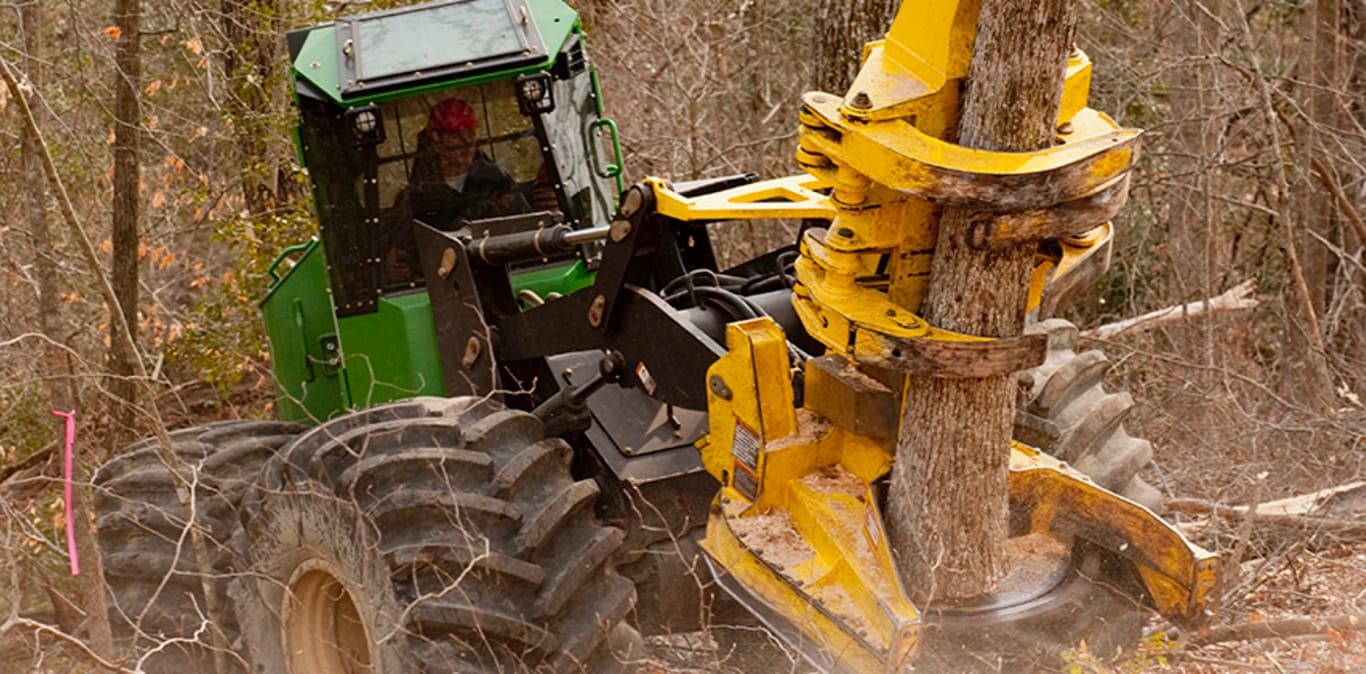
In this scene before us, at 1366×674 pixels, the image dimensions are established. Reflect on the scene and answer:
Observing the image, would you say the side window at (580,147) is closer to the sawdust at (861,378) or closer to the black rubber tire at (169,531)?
the black rubber tire at (169,531)

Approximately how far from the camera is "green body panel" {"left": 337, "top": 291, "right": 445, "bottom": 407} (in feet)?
19.2

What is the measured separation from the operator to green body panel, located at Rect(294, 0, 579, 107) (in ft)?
0.63

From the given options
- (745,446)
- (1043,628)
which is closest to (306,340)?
(745,446)

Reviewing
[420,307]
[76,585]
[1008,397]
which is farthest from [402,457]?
[76,585]

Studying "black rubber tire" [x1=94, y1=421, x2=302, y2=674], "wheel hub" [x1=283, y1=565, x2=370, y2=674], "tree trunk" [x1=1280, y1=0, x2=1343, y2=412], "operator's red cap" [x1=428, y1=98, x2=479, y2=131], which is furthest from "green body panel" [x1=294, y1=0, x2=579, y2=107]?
"tree trunk" [x1=1280, y1=0, x2=1343, y2=412]

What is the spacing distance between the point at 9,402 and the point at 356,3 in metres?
3.41

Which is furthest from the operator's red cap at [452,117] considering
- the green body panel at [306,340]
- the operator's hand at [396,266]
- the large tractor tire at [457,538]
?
the large tractor tire at [457,538]

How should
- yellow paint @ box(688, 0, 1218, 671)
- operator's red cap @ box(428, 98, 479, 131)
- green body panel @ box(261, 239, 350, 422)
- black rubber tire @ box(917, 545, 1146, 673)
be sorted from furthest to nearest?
green body panel @ box(261, 239, 350, 422) → operator's red cap @ box(428, 98, 479, 131) → black rubber tire @ box(917, 545, 1146, 673) → yellow paint @ box(688, 0, 1218, 671)

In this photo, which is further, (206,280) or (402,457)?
(206,280)

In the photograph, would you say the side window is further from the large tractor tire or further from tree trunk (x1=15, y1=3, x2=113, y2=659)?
tree trunk (x1=15, y1=3, x2=113, y2=659)

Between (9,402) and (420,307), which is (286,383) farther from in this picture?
(9,402)

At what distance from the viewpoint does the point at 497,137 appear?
6.07m

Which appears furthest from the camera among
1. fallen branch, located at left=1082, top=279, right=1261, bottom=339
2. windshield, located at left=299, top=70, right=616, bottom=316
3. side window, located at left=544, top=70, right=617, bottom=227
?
fallen branch, located at left=1082, top=279, right=1261, bottom=339

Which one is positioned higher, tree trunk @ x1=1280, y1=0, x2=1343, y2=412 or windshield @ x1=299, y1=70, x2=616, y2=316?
windshield @ x1=299, y1=70, x2=616, y2=316
